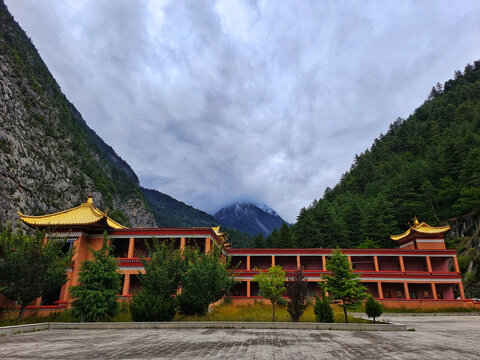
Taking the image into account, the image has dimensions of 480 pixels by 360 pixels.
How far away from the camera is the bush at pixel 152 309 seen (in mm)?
16547

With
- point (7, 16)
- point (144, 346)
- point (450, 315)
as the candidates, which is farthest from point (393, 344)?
point (7, 16)

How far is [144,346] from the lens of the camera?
9969 mm

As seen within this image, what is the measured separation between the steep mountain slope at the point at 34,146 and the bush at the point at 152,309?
47.7 metres

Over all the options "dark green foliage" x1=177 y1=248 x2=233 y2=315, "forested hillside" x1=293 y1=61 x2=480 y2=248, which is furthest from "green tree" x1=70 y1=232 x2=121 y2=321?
"forested hillside" x1=293 y1=61 x2=480 y2=248

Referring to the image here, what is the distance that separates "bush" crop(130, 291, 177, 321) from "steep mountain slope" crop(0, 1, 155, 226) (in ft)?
156

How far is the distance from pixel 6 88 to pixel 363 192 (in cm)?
9893

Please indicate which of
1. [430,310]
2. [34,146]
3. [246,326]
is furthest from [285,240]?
[34,146]

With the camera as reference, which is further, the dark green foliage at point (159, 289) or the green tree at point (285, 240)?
the green tree at point (285, 240)

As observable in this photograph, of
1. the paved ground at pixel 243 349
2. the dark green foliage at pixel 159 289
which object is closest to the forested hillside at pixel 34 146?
the dark green foliage at pixel 159 289

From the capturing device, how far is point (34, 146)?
6894cm

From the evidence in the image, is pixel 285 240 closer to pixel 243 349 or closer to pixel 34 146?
pixel 243 349

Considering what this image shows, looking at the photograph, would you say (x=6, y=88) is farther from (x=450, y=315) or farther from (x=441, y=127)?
(x=441, y=127)

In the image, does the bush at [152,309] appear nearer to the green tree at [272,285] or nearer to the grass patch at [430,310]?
the green tree at [272,285]

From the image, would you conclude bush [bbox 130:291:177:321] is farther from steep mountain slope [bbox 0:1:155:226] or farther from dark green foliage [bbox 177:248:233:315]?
steep mountain slope [bbox 0:1:155:226]
